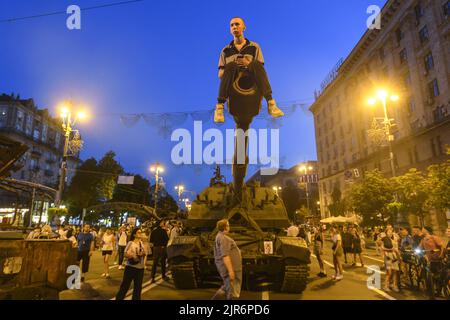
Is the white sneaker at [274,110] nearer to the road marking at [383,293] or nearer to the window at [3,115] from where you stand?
the road marking at [383,293]

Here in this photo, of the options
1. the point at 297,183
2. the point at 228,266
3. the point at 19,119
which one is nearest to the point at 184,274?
the point at 228,266

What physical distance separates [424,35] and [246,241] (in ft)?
103

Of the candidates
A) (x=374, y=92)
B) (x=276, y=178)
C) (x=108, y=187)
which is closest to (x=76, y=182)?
(x=108, y=187)

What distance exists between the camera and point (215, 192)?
31.9 ft

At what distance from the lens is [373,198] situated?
23.7 metres

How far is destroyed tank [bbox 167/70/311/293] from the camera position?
21.2ft

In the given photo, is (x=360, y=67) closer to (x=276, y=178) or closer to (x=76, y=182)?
(x=76, y=182)

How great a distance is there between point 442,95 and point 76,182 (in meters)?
40.8

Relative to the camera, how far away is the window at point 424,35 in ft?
95.5

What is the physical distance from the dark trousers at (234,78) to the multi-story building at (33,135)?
130ft

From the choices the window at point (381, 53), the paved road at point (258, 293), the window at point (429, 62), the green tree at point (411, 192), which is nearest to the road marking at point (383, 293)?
the paved road at point (258, 293)

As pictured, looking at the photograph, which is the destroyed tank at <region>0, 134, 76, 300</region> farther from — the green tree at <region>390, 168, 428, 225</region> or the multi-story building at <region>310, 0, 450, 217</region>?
the green tree at <region>390, 168, 428, 225</region>

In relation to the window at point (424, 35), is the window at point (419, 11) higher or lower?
higher
